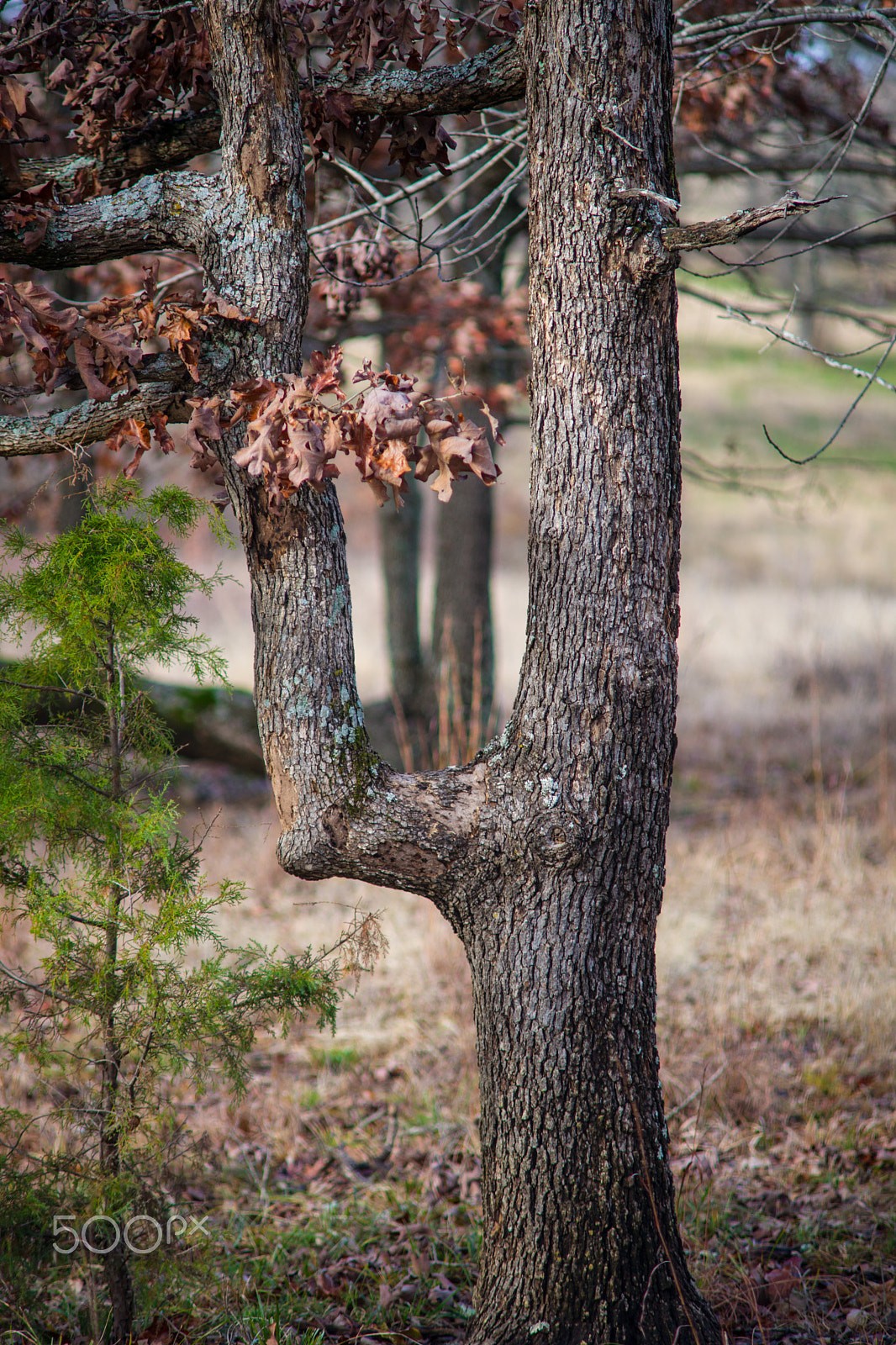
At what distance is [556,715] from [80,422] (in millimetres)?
1419

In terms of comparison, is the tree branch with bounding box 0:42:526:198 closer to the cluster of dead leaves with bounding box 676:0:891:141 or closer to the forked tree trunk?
the forked tree trunk

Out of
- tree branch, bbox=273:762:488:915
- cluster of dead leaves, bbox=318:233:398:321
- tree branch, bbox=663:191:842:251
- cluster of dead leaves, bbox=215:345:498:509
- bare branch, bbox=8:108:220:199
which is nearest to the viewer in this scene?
tree branch, bbox=663:191:842:251

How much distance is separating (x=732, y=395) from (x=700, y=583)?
591 inches

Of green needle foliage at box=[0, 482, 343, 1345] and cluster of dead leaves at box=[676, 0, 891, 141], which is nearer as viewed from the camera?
green needle foliage at box=[0, 482, 343, 1345]

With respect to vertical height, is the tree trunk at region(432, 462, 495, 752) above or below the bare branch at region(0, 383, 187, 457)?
above

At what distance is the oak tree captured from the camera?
2.28 m

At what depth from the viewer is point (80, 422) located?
237 cm

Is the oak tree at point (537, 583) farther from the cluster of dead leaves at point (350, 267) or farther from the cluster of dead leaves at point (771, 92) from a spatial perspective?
the cluster of dead leaves at point (771, 92)

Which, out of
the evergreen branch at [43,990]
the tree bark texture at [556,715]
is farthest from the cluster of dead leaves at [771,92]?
the evergreen branch at [43,990]

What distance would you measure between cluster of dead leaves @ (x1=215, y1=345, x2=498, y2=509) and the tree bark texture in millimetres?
228

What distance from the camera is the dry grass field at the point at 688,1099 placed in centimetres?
286

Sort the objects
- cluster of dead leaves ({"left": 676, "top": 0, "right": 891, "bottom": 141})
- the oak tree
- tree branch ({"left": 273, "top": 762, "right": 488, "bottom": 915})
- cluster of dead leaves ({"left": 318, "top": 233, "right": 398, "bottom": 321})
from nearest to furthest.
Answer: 1. the oak tree
2. tree branch ({"left": 273, "top": 762, "right": 488, "bottom": 915})
3. cluster of dead leaves ({"left": 318, "top": 233, "right": 398, "bottom": 321})
4. cluster of dead leaves ({"left": 676, "top": 0, "right": 891, "bottom": 141})

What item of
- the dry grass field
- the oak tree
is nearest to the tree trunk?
the dry grass field

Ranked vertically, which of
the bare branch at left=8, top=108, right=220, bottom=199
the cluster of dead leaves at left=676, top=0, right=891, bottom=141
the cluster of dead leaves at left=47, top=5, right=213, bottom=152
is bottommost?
the bare branch at left=8, top=108, right=220, bottom=199
